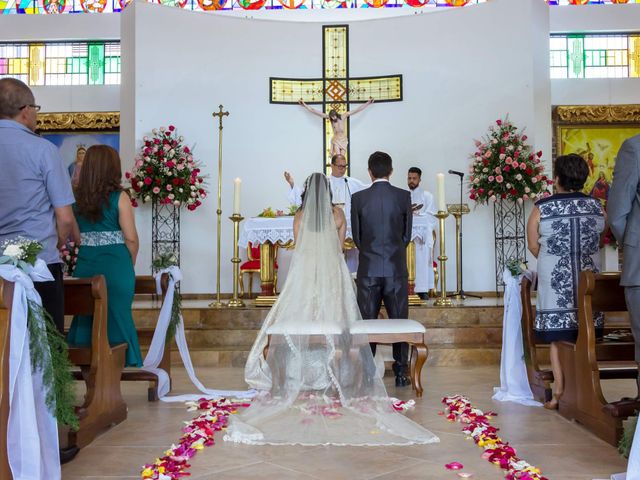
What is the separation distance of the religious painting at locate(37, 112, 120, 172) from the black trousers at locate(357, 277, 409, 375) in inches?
305

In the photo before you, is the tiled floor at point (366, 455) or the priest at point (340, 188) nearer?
the tiled floor at point (366, 455)

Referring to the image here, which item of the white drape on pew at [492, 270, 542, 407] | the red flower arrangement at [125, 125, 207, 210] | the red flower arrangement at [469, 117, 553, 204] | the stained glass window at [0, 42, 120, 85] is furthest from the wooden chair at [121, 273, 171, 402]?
the stained glass window at [0, 42, 120, 85]

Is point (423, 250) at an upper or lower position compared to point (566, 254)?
upper

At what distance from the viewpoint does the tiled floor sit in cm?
349

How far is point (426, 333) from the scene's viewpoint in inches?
301

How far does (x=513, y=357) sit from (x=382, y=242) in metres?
1.32

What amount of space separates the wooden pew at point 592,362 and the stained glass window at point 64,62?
10059 millimetres

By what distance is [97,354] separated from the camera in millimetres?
4414

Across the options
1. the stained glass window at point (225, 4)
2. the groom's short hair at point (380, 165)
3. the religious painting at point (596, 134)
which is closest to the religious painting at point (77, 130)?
the stained glass window at point (225, 4)

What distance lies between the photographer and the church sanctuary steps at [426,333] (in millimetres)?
7305

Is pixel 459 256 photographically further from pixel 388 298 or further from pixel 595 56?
pixel 388 298

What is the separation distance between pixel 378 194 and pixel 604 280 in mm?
2026

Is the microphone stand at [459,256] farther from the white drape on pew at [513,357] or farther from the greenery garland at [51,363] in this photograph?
the greenery garland at [51,363]

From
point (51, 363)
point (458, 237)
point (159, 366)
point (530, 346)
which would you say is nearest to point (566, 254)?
point (530, 346)
